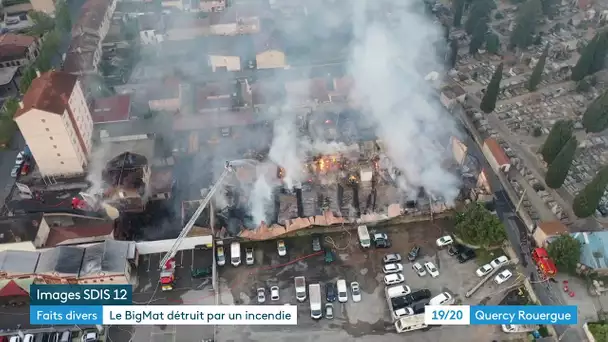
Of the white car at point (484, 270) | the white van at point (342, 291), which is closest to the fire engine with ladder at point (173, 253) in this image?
the white van at point (342, 291)

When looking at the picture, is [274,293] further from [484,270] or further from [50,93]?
[50,93]

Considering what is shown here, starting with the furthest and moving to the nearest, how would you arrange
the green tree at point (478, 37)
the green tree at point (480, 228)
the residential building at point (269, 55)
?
the green tree at point (478, 37) < the residential building at point (269, 55) < the green tree at point (480, 228)

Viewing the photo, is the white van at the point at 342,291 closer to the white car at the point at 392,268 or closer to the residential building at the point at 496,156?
the white car at the point at 392,268

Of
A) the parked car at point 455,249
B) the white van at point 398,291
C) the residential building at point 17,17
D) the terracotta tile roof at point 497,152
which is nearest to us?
the white van at point 398,291

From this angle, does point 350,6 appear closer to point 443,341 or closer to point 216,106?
point 216,106
